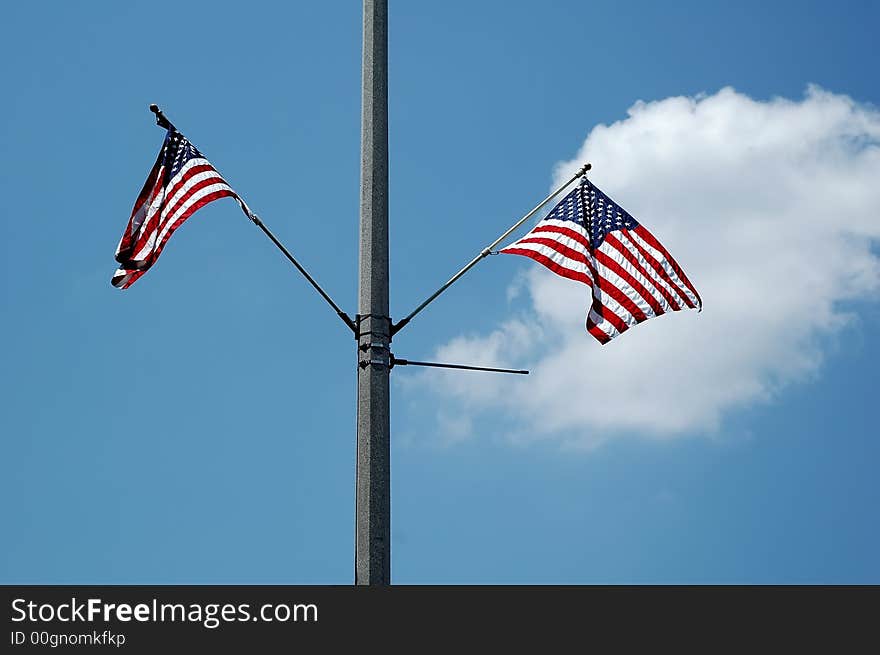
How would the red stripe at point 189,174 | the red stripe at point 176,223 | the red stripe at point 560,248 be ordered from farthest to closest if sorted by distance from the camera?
the red stripe at point 560,248 < the red stripe at point 189,174 < the red stripe at point 176,223

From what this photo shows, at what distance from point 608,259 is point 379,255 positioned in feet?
11.6

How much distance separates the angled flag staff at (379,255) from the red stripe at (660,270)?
15 mm

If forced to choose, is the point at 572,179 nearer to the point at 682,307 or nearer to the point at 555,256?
the point at 555,256

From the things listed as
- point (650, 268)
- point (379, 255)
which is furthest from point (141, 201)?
point (650, 268)

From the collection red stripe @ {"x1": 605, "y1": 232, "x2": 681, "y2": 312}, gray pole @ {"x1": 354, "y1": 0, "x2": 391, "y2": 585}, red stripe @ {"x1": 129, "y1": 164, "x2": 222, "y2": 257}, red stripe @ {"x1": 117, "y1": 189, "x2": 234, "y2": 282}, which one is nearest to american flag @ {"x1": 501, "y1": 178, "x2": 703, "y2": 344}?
red stripe @ {"x1": 605, "y1": 232, "x2": 681, "y2": 312}

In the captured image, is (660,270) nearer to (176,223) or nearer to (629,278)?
(629,278)

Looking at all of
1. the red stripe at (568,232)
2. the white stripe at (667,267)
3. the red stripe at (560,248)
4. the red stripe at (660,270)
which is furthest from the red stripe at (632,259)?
the red stripe at (560,248)

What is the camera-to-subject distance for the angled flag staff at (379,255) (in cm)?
1190

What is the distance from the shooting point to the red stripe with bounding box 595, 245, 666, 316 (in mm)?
15156

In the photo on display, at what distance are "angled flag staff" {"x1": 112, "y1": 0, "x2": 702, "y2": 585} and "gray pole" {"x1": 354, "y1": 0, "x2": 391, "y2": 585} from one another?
0.01 m

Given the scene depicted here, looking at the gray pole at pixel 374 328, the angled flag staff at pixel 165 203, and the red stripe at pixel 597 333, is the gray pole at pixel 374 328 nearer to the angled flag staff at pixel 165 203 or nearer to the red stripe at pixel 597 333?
the angled flag staff at pixel 165 203

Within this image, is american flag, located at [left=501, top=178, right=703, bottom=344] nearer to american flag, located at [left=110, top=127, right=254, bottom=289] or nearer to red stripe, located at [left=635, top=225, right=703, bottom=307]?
red stripe, located at [left=635, top=225, right=703, bottom=307]

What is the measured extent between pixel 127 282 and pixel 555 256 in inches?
196
